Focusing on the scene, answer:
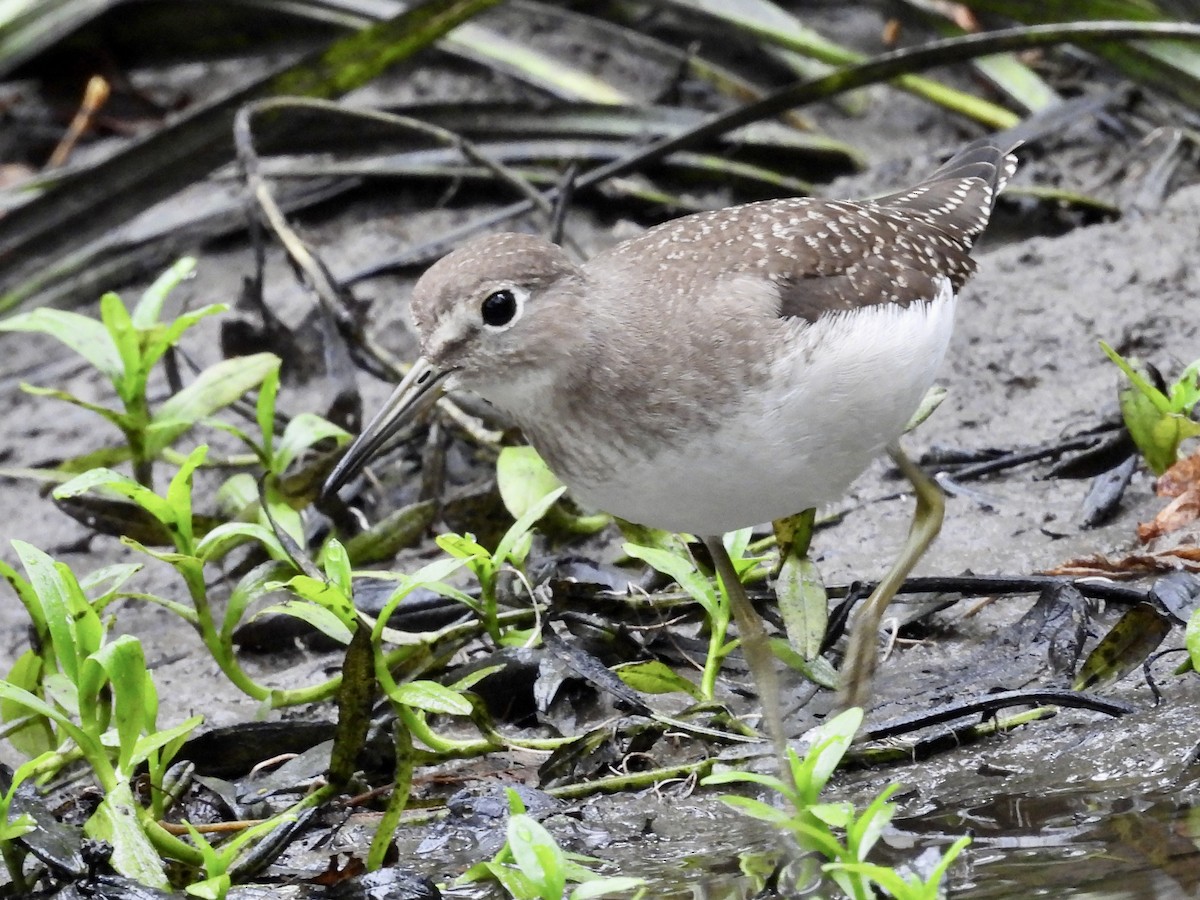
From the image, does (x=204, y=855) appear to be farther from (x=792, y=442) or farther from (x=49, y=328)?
(x=49, y=328)

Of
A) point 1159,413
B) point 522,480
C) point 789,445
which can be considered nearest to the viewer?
point 789,445

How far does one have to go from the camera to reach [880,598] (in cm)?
443

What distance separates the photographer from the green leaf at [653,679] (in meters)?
4.16

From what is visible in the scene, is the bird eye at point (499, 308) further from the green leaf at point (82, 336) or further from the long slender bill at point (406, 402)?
the green leaf at point (82, 336)

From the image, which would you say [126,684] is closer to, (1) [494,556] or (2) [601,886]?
(1) [494,556]

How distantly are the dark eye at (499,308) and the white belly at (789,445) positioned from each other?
1.48 ft

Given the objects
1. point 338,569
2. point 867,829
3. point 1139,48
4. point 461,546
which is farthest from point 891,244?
point 1139,48

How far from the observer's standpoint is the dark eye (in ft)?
12.9

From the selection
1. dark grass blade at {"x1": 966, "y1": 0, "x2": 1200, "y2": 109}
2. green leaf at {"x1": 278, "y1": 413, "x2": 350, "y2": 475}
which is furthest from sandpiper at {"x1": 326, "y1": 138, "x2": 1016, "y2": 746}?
dark grass blade at {"x1": 966, "y1": 0, "x2": 1200, "y2": 109}

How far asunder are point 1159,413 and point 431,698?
240cm

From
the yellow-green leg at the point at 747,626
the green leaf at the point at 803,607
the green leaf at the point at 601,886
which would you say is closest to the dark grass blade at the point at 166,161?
the green leaf at the point at 803,607

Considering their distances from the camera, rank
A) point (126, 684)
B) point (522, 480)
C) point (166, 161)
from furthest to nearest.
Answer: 1. point (166, 161)
2. point (522, 480)
3. point (126, 684)

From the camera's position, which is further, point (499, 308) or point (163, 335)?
point (163, 335)

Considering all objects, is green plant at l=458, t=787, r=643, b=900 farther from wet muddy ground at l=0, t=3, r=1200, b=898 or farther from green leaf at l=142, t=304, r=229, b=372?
green leaf at l=142, t=304, r=229, b=372
